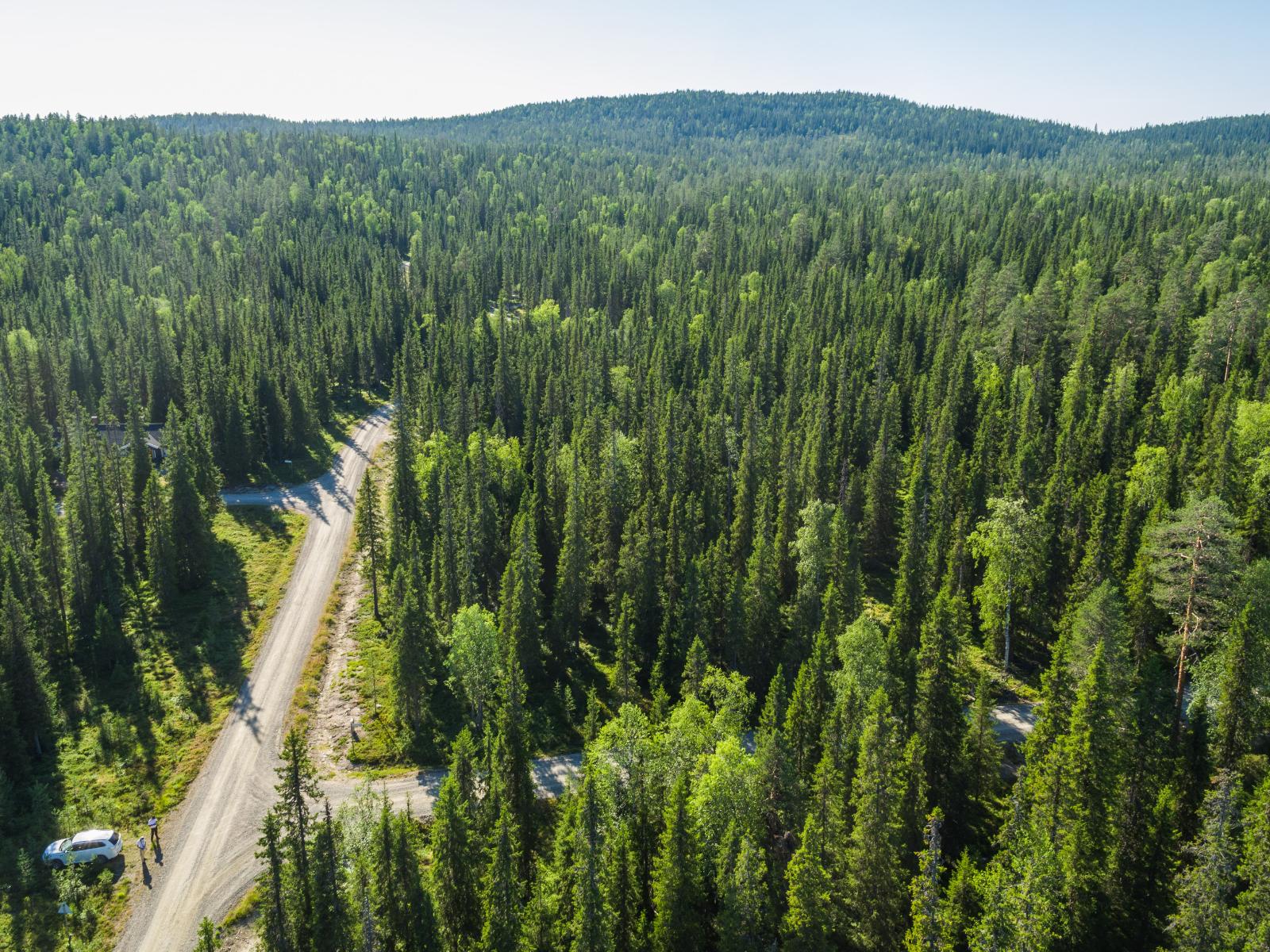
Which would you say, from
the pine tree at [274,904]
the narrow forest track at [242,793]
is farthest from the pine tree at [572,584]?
the pine tree at [274,904]

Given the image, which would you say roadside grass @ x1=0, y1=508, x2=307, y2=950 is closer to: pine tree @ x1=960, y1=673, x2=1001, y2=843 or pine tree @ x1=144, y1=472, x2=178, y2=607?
pine tree @ x1=144, y1=472, x2=178, y2=607

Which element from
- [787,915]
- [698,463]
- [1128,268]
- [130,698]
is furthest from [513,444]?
[1128,268]

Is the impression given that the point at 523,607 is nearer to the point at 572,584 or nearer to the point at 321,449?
the point at 572,584

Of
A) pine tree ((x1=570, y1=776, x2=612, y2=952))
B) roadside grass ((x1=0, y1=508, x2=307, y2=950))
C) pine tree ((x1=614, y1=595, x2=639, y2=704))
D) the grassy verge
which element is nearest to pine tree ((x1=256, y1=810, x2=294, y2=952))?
pine tree ((x1=570, y1=776, x2=612, y2=952))

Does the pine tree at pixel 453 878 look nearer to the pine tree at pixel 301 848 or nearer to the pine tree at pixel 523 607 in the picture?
the pine tree at pixel 301 848

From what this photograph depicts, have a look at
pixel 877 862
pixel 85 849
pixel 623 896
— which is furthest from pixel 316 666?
pixel 877 862
